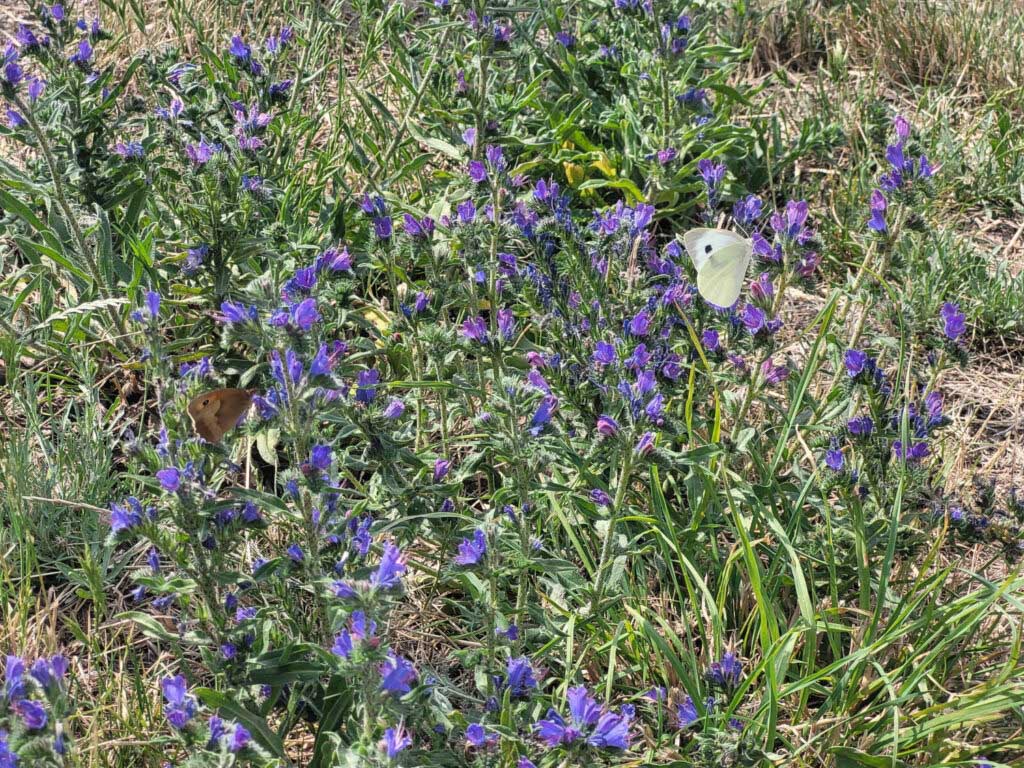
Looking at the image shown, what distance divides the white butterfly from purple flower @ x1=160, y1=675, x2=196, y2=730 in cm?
174

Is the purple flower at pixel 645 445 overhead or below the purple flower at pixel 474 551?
overhead

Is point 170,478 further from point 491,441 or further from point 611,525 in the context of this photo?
point 611,525

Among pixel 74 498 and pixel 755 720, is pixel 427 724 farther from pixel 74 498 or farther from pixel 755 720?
pixel 74 498

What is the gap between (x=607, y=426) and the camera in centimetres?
243

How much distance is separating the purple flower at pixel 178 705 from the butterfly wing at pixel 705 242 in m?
1.78

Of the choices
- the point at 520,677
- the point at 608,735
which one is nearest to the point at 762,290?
the point at 520,677

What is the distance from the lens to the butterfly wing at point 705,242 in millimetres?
2977

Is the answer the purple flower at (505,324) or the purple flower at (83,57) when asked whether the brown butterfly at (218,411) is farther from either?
the purple flower at (83,57)

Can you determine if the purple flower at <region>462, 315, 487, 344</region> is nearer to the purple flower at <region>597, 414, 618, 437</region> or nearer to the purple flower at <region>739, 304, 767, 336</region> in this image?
the purple flower at <region>597, 414, 618, 437</region>

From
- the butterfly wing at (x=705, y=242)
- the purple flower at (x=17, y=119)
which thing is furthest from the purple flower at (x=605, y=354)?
the purple flower at (x=17, y=119)

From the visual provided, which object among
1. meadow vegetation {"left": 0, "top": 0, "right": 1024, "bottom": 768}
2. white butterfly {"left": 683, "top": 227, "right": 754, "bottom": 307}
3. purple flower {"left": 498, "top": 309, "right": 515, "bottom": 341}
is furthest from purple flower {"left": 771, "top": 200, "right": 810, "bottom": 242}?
purple flower {"left": 498, "top": 309, "right": 515, "bottom": 341}

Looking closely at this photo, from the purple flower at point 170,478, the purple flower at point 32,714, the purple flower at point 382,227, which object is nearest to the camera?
the purple flower at point 32,714

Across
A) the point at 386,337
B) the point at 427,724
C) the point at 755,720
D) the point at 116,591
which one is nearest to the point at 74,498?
the point at 116,591

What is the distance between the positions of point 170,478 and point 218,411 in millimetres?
436
